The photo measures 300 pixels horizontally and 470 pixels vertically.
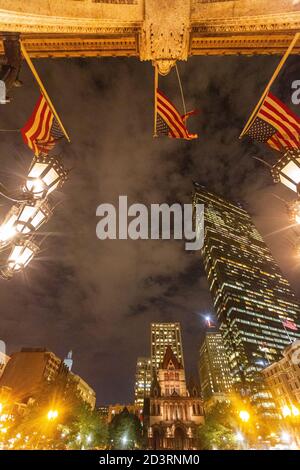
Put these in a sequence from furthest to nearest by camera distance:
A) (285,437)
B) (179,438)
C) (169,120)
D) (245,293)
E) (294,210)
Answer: (245,293) < (179,438) < (285,437) < (169,120) < (294,210)

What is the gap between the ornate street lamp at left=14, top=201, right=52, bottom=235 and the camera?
516 cm

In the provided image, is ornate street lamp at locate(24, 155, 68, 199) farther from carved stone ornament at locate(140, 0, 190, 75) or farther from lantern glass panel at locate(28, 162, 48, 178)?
carved stone ornament at locate(140, 0, 190, 75)

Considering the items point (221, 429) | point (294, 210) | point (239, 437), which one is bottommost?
point (239, 437)

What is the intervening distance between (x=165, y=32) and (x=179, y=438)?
60.2m

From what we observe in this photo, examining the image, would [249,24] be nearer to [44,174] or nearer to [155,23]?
[155,23]

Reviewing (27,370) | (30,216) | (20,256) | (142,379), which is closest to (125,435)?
(27,370)

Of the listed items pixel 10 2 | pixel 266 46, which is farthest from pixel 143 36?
pixel 266 46

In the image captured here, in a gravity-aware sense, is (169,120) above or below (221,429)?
above

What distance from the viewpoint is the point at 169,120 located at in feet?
23.7

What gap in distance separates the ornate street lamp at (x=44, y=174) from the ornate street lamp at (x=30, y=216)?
266 mm

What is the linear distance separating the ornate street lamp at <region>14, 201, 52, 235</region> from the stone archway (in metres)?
55.7

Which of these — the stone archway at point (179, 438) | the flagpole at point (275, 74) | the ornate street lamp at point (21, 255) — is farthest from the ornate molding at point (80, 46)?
the stone archway at point (179, 438)

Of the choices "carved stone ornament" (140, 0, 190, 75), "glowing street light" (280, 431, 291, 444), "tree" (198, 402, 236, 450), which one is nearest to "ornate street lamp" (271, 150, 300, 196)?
"carved stone ornament" (140, 0, 190, 75)

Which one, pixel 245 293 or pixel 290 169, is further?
pixel 245 293
